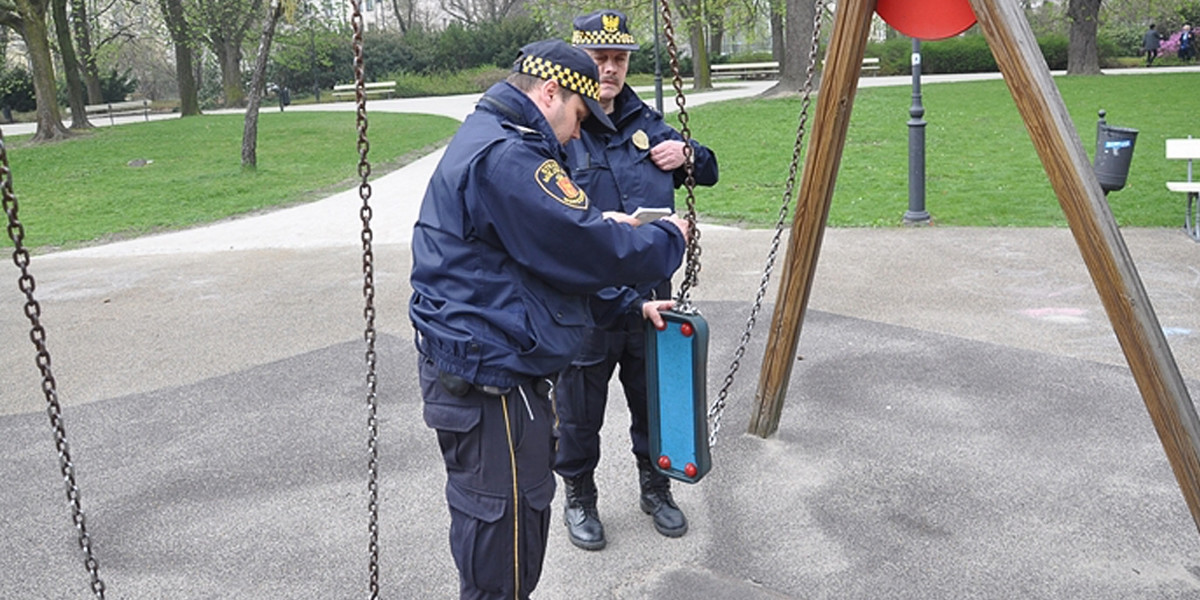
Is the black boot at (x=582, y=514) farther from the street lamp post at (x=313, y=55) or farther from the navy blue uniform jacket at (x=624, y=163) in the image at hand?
the street lamp post at (x=313, y=55)

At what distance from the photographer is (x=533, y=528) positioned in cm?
308

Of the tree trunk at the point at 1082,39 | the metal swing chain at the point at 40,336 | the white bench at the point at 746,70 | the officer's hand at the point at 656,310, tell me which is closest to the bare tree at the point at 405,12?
the white bench at the point at 746,70

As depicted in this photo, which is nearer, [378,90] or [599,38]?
[599,38]

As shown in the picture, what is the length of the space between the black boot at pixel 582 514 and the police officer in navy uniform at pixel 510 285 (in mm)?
1117

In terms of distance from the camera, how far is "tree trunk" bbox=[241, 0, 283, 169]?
54.1ft

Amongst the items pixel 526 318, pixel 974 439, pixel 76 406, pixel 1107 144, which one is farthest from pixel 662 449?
pixel 1107 144

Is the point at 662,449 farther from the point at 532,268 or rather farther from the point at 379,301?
the point at 379,301

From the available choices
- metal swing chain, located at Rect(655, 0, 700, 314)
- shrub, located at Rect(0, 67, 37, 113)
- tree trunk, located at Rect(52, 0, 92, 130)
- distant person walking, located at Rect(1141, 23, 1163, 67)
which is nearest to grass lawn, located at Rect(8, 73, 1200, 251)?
tree trunk, located at Rect(52, 0, 92, 130)

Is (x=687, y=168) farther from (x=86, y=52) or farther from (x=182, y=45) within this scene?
(x=86, y=52)

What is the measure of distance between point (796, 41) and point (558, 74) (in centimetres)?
→ 2128

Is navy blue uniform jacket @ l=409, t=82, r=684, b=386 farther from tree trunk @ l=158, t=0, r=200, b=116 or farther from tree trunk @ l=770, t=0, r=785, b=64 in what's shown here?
tree trunk @ l=158, t=0, r=200, b=116

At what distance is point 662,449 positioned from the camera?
3812 mm

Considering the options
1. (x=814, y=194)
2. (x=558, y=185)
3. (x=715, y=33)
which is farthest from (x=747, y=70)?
(x=558, y=185)

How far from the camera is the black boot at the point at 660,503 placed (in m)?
4.30
